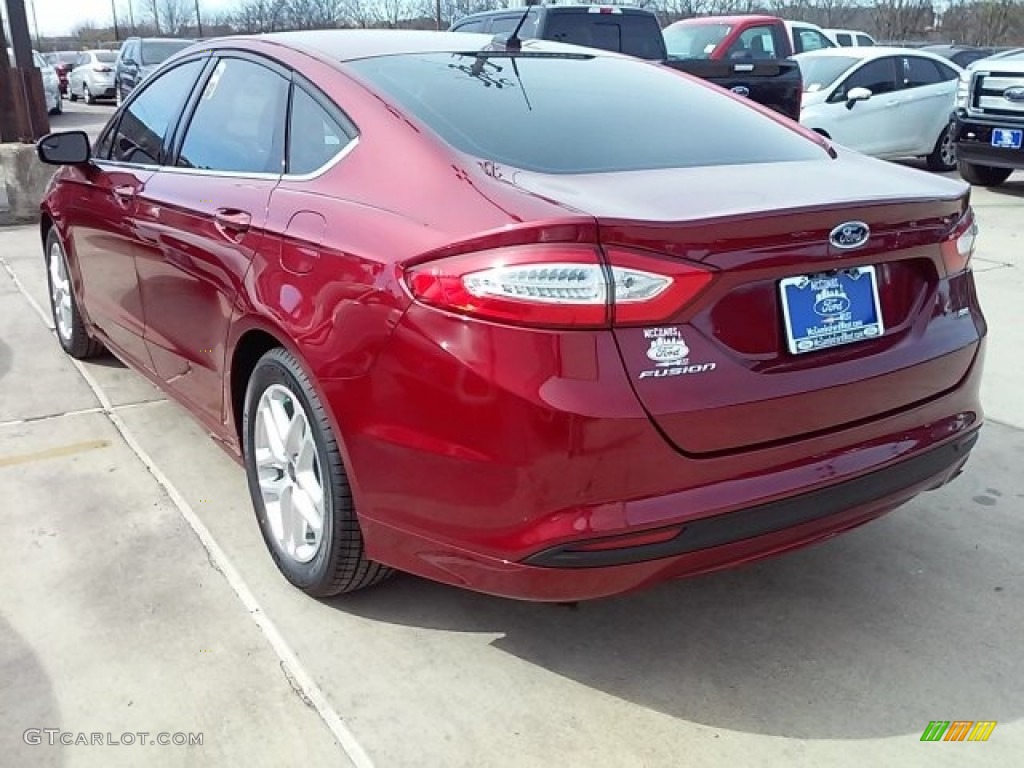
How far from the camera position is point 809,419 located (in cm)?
233

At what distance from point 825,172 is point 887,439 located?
2.40 ft

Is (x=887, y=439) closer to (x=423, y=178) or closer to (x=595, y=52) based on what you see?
(x=423, y=178)

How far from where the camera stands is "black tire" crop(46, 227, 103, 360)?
16.1 feet

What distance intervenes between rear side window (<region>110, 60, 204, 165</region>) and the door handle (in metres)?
0.83

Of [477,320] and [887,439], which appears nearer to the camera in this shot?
[477,320]

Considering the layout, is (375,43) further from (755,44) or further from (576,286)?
(755,44)

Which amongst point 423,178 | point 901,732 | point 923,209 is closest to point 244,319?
point 423,178

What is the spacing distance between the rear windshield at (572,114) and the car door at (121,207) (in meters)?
1.24

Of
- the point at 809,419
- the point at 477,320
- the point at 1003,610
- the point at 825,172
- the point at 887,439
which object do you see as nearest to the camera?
the point at 477,320

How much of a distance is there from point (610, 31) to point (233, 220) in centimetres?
925

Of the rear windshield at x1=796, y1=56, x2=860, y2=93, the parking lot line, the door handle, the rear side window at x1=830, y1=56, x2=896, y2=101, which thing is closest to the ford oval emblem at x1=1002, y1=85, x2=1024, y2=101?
the rear side window at x1=830, y1=56, x2=896, y2=101

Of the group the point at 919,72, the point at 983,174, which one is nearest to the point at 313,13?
the point at 919,72

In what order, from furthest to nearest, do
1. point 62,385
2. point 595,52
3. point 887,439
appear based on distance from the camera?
point 62,385, point 595,52, point 887,439

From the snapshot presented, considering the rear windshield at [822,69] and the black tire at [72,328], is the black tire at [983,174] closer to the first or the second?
the rear windshield at [822,69]
